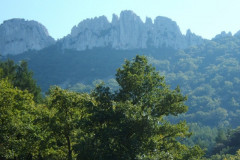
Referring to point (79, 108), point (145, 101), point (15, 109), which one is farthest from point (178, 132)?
point (15, 109)

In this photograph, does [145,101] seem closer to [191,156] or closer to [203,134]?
[191,156]

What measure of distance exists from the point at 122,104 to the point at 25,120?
10.6 m

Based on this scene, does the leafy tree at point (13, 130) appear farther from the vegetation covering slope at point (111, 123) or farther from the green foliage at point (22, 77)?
the green foliage at point (22, 77)

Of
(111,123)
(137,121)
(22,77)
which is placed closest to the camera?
(137,121)

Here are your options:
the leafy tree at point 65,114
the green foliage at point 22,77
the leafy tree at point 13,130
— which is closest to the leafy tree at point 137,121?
the leafy tree at point 65,114

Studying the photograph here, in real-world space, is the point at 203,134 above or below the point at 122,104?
below

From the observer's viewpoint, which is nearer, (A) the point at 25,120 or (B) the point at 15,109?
(A) the point at 25,120

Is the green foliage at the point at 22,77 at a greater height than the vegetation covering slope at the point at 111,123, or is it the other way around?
the green foliage at the point at 22,77

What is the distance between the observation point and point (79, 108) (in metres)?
25.1

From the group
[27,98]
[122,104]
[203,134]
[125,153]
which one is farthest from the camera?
[203,134]

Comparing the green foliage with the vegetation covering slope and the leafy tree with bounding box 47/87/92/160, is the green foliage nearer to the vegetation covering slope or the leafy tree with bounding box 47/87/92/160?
the vegetation covering slope

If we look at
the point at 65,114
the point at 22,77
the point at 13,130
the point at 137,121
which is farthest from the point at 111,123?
the point at 22,77

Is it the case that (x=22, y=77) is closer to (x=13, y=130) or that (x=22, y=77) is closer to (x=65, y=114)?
(x=13, y=130)

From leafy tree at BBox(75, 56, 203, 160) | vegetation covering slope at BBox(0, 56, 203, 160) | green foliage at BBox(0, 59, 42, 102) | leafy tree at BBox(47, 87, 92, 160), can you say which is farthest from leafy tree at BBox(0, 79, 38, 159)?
green foliage at BBox(0, 59, 42, 102)
